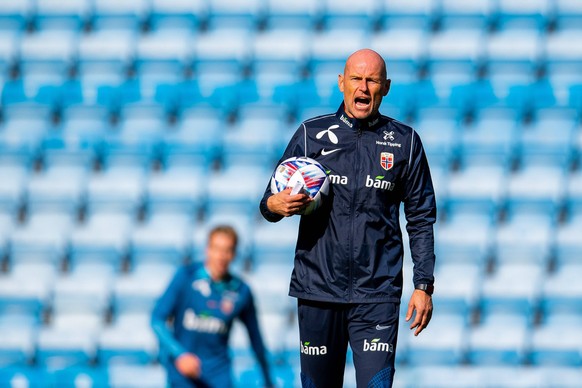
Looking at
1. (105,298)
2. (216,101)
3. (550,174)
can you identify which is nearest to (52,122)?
(216,101)

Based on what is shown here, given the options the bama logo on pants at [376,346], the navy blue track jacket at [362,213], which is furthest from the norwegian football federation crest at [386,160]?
the bama logo on pants at [376,346]

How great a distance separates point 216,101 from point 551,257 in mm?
4169

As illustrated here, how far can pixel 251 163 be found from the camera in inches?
402

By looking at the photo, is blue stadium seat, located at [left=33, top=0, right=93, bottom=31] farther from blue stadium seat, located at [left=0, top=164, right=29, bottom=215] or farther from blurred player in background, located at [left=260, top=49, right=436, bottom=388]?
blurred player in background, located at [left=260, top=49, right=436, bottom=388]

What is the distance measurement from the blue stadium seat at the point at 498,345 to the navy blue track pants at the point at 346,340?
4830 mm

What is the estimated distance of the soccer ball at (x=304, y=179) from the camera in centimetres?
381

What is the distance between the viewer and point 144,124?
1066cm

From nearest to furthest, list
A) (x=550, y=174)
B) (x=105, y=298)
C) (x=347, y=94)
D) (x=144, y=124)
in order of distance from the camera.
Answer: (x=347, y=94)
(x=105, y=298)
(x=550, y=174)
(x=144, y=124)

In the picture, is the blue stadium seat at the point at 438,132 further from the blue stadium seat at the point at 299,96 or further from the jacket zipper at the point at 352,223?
the jacket zipper at the point at 352,223

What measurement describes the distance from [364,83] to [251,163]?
6371mm

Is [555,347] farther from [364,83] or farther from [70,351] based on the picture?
[364,83]

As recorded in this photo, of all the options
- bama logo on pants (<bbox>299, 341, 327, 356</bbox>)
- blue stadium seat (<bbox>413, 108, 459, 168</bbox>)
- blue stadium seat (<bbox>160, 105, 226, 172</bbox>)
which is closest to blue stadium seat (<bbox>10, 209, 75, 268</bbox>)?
blue stadium seat (<bbox>160, 105, 226, 172</bbox>)

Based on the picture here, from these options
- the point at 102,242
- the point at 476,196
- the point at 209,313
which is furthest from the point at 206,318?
Answer: the point at 476,196

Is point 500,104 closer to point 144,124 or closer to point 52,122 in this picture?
point 144,124
